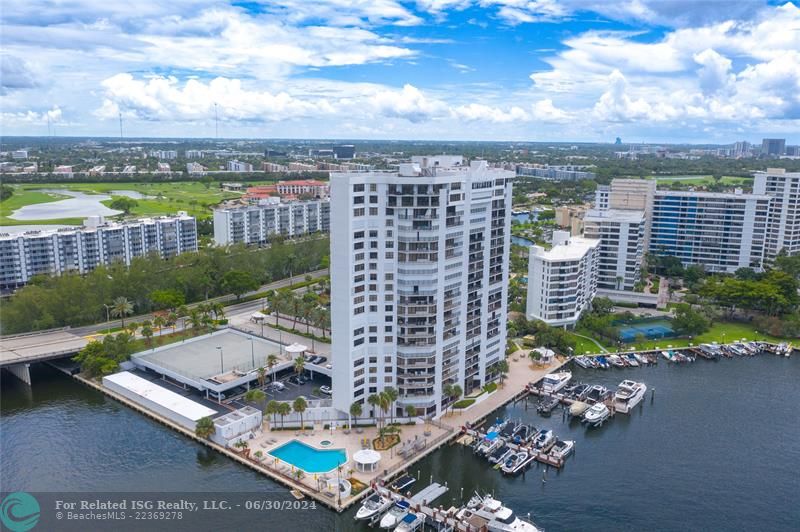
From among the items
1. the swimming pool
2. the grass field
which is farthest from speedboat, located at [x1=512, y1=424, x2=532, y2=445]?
the grass field

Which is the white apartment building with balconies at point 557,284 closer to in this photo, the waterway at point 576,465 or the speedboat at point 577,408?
the waterway at point 576,465

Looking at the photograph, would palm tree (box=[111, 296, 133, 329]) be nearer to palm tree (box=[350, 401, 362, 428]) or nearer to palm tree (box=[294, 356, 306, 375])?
palm tree (box=[294, 356, 306, 375])

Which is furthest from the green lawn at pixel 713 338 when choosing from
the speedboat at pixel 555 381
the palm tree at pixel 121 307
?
the palm tree at pixel 121 307

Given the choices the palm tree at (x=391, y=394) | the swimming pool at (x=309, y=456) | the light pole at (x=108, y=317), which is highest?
the palm tree at (x=391, y=394)

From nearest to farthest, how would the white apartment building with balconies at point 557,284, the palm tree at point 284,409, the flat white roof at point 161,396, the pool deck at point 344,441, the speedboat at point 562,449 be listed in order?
the pool deck at point 344,441 < the speedboat at point 562,449 < the palm tree at point 284,409 < the flat white roof at point 161,396 < the white apartment building with balconies at point 557,284

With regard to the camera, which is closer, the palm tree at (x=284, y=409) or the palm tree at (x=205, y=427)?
the palm tree at (x=205, y=427)

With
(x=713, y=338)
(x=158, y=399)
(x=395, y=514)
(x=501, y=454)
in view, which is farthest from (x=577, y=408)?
(x=158, y=399)

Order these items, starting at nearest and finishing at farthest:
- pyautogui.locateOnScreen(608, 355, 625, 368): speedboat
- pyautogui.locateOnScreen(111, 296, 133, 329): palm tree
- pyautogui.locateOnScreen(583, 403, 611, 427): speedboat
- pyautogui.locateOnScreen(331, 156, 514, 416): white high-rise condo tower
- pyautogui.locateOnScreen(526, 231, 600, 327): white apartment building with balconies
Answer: pyautogui.locateOnScreen(331, 156, 514, 416): white high-rise condo tower
pyautogui.locateOnScreen(583, 403, 611, 427): speedboat
pyautogui.locateOnScreen(608, 355, 625, 368): speedboat
pyautogui.locateOnScreen(111, 296, 133, 329): palm tree
pyautogui.locateOnScreen(526, 231, 600, 327): white apartment building with balconies

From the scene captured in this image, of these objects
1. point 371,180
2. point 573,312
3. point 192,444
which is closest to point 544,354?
point 573,312
